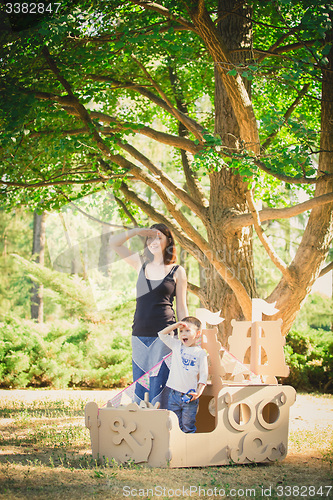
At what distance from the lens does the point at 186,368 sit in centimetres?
386

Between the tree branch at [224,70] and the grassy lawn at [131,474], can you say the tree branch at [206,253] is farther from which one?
the grassy lawn at [131,474]

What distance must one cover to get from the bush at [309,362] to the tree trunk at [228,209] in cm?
311

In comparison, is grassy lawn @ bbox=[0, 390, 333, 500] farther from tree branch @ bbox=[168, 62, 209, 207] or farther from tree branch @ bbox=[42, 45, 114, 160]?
tree branch @ bbox=[168, 62, 209, 207]

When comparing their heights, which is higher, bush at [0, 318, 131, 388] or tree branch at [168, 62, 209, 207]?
tree branch at [168, 62, 209, 207]

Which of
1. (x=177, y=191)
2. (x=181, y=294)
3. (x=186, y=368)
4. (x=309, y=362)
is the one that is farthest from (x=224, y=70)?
(x=309, y=362)

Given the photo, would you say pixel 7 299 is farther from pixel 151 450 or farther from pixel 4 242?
pixel 151 450

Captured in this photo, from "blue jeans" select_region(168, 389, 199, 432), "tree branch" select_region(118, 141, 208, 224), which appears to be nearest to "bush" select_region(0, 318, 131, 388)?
"tree branch" select_region(118, 141, 208, 224)

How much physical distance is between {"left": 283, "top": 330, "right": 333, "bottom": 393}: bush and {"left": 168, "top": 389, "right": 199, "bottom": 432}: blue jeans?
6233 millimetres

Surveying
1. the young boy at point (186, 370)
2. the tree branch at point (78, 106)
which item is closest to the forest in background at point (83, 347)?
the tree branch at point (78, 106)

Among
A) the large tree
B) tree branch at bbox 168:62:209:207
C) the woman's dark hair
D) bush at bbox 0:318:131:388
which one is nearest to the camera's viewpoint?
the woman's dark hair

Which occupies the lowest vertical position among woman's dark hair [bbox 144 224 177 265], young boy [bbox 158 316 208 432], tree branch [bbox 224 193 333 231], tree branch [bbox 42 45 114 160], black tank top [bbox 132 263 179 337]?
young boy [bbox 158 316 208 432]

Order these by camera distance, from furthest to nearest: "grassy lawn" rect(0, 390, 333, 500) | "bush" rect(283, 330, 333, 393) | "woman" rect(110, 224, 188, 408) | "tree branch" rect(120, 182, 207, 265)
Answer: "bush" rect(283, 330, 333, 393) → "tree branch" rect(120, 182, 207, 265) → "woman" rect(110, 224, 188, 408) → "grassy lawn" rect(0, 390, 333, 500)

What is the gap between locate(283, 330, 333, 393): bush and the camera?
386 inches

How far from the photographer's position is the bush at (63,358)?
A: 377 inches
